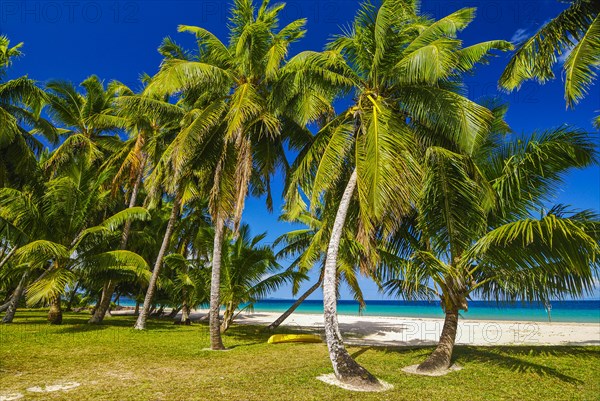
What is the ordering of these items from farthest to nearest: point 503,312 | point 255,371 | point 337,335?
point 503,312 → point 255,371 → point 337,335

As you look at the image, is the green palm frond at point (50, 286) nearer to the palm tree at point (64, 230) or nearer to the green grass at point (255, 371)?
the palm tree at point (64, 230)

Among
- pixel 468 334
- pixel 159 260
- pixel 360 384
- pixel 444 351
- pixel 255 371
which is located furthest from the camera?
pixel 468 334

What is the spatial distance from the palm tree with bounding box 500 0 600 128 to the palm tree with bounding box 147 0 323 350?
4704 mm

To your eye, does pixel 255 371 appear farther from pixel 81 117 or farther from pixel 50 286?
pixel 81 117

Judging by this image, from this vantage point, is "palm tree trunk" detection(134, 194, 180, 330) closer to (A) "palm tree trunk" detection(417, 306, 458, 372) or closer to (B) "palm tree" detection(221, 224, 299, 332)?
(B) "palm tree" detection(221, 224, 299, 332)

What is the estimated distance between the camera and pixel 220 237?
33.2ft

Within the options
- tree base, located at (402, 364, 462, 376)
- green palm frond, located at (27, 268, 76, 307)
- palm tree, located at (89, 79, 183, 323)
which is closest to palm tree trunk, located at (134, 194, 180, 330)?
palm tree, located at (89, 79, 183, 323)

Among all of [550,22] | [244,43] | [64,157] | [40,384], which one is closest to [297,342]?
[40,384]

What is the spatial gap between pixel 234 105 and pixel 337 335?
6.15 m

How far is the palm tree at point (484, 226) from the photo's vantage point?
6.64 metres

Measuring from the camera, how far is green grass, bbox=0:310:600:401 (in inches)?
219

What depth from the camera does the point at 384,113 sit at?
741 centimetres

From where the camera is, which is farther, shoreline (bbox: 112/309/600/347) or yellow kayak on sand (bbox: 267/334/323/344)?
shoreline (bbox: 112/309/600/347)

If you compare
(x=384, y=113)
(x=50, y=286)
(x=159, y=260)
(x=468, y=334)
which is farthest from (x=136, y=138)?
(x=468, y=334)
